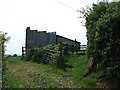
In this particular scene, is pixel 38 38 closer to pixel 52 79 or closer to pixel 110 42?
pixel 52 79

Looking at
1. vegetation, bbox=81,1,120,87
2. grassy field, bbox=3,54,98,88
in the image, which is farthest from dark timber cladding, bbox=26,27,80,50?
vegetation, bbox=81,1,120,87

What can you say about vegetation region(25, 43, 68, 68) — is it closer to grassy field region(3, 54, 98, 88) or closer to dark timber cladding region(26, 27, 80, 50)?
grassy field region(3, 54, 98, 88)

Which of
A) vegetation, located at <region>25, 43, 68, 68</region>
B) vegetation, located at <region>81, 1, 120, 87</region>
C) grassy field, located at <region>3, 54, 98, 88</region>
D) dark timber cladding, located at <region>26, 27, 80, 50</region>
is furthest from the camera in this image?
dark timber cladding, located at <region>26, 27, 80, 50</region>

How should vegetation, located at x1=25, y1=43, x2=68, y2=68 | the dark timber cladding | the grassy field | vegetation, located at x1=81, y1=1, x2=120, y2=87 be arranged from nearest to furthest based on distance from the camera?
vegetation, located at x1=81, y1=1, x2=120, y2=87, the grassy field, vegetation, located at x1=25, y1=43, x2=68, y2=68, the dark timber cladding

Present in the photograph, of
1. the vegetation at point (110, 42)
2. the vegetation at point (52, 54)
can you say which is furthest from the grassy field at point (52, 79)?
the vegetation at point (110, 42)

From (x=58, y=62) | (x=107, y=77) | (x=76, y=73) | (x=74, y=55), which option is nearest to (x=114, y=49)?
(x=107, y=77)

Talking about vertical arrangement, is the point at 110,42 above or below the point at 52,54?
above

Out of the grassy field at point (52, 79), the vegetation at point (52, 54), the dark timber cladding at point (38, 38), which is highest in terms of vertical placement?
the dark timber cladding at point (38, 38)

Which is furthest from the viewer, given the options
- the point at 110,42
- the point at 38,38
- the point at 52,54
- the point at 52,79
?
the point at 38,38

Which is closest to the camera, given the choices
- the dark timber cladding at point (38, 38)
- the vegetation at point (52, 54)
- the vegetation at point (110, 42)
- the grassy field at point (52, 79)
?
the vegetation at point (110, 42)

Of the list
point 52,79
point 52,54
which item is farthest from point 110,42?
point 52,54

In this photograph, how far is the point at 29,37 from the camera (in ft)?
156

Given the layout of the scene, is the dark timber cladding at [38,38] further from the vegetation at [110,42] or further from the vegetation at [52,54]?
the vegetation at [110,42]

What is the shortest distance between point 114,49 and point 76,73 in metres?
6.85
